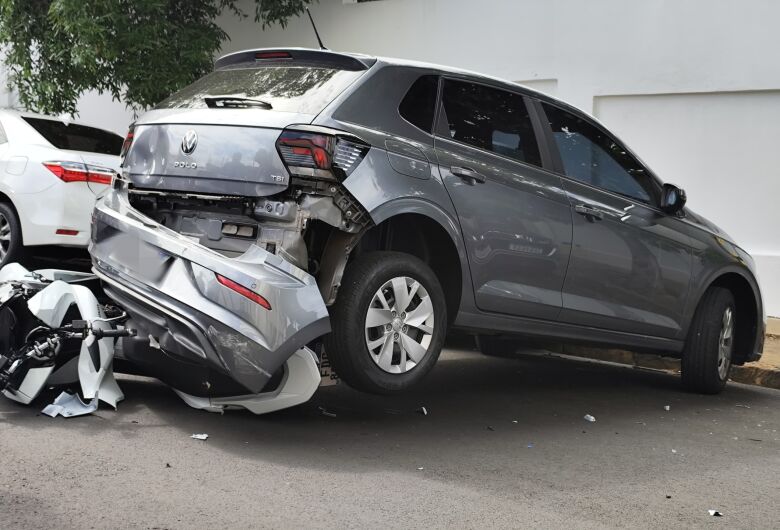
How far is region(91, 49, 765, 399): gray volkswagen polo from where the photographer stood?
504 centimetres

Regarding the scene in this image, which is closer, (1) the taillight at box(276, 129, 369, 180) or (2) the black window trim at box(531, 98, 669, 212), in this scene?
(1) the taillight at box(276, 129, 369, 180)

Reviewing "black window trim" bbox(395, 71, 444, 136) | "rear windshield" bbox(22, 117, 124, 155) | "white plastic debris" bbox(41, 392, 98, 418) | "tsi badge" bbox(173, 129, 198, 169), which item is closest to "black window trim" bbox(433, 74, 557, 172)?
"black window trim" bbox(395, 71, 444, 136)

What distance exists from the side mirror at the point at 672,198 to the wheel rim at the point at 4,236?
5702 mm

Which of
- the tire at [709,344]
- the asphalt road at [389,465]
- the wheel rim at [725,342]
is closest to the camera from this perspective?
the asphalt road at [389,465]

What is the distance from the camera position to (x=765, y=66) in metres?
11.2

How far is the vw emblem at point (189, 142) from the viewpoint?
5375mm

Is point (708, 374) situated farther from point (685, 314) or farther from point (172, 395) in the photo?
point (172, 395)

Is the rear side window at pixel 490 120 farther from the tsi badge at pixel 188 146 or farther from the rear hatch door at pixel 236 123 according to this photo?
the tsi badge at pixel 188 146

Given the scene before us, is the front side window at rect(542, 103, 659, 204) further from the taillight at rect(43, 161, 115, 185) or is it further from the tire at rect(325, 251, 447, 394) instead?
the taillight at rect(43, 161, 115, 185)

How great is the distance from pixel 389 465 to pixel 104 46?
353 inches

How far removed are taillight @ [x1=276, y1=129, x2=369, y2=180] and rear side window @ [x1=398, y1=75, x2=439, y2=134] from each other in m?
0.65

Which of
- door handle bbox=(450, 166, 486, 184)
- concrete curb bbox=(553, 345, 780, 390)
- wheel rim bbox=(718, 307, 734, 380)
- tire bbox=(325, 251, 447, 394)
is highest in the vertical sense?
door handle bbox=(450, 166, 486, 184)

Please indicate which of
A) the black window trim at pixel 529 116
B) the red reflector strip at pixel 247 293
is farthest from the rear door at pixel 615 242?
the red reflector strip at pixel 247 293

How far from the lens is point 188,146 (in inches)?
213
